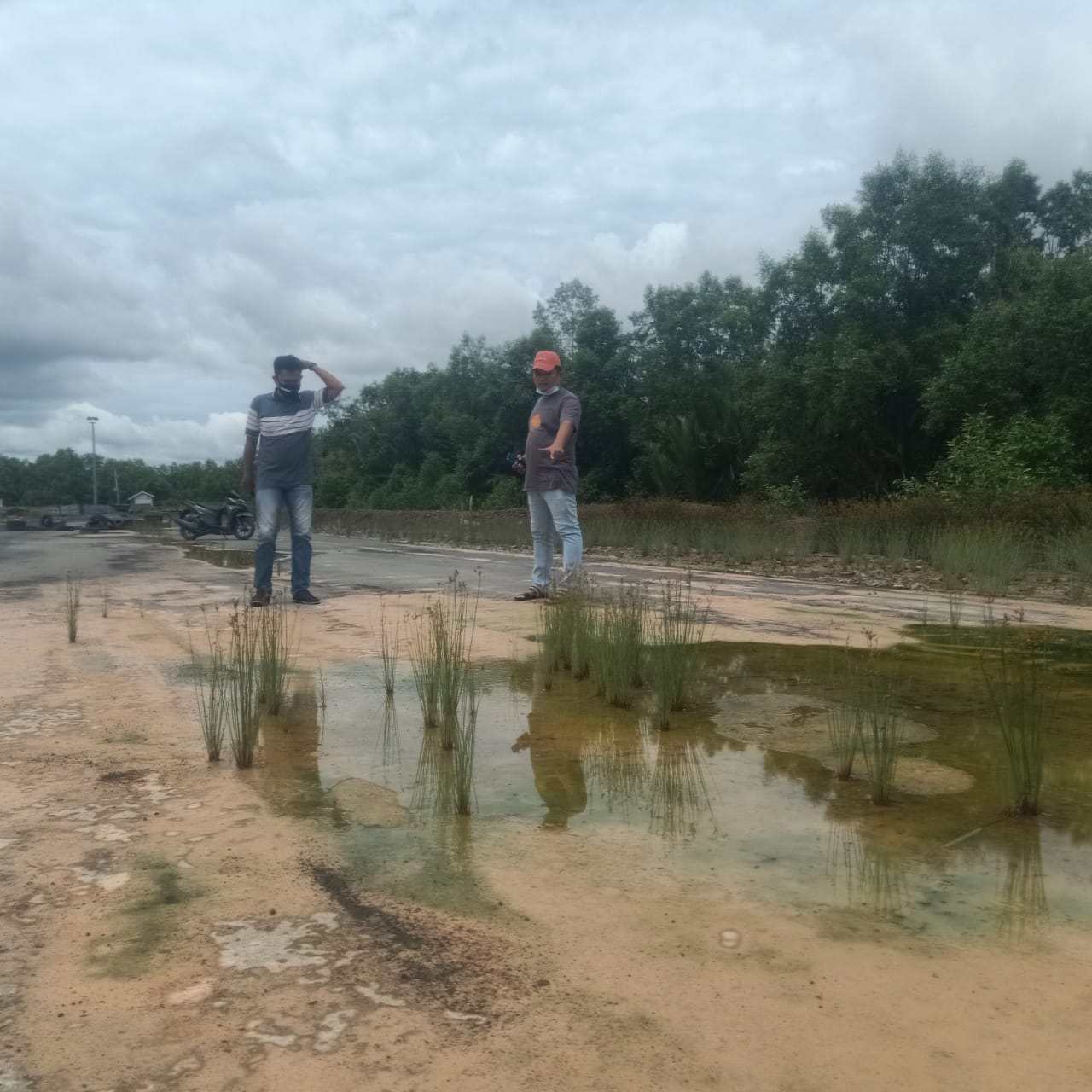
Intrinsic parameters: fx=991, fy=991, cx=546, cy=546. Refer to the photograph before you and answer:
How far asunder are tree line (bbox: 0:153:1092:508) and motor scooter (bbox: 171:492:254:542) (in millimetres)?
14152

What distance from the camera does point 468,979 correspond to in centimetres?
170

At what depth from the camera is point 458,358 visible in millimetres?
52375

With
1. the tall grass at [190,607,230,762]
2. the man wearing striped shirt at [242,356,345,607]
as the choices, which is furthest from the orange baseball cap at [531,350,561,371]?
the tall grass at [190,607,230,762]

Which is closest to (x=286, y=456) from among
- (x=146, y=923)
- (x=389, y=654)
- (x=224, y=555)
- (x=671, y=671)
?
(x=389, y=654)

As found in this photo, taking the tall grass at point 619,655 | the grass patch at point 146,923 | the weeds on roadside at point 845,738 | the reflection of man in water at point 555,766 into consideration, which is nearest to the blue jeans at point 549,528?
the tall grass at point 619,655

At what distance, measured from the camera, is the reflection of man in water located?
8.68 ft

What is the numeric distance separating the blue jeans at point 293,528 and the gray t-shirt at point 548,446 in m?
1.68

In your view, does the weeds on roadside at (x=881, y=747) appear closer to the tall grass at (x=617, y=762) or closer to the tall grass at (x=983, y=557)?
the tall grass at (x=617, y=762)

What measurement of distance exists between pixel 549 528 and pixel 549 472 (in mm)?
541

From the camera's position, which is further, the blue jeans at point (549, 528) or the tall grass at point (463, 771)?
the blue jeans at point (549, 528)

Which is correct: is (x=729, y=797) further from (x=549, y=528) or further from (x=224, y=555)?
(x=224, y=555)

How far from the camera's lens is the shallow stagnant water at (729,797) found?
2.11m

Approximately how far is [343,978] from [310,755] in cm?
156

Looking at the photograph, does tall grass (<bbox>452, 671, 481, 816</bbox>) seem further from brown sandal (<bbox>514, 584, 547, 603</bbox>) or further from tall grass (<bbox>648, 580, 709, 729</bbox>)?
brown sandal (<bbox>514, 584, 547, 603</bbox>)
